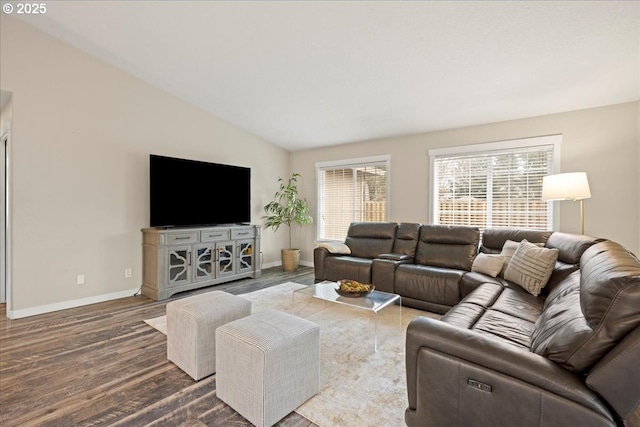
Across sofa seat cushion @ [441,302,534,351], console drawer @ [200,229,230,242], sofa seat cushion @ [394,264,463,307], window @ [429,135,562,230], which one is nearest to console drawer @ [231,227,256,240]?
console drawer @ [200,229,230,242]

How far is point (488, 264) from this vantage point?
3.20 metres

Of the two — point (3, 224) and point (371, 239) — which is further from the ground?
point (3, 224)

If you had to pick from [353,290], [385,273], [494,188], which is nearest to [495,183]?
[494,188]

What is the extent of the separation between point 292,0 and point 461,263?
323cm

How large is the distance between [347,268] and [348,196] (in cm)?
200

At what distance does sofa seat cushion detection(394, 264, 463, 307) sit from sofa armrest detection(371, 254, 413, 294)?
0.06 metres

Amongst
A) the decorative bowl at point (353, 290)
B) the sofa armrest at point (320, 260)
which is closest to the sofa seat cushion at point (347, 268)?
the sofa armrest at point (320, 260)

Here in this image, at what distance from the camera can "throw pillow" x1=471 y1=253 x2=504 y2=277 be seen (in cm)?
313

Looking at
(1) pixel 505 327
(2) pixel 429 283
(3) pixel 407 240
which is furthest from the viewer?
(3) pixel 407 240

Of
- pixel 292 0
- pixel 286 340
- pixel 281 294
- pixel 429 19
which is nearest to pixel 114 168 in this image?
pixel 281 294

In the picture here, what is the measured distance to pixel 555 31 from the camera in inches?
95.8

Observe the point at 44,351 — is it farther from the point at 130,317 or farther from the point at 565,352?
the point at 565,352

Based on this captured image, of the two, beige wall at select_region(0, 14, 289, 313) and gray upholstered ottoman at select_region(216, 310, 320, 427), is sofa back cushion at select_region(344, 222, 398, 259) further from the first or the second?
beige wall at select_region(0, 14, 289, 313)

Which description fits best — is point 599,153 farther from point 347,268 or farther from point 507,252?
point 347,268
